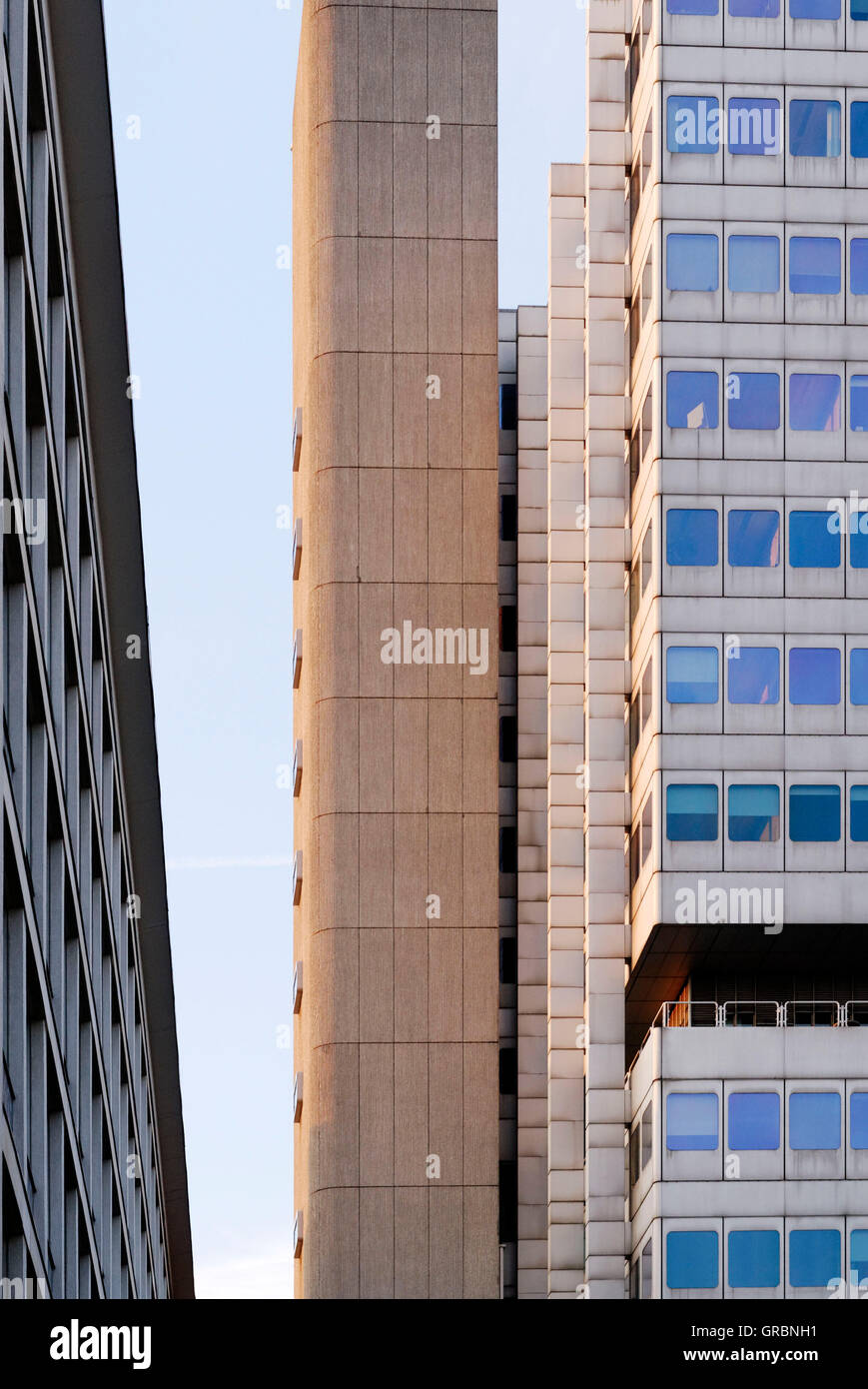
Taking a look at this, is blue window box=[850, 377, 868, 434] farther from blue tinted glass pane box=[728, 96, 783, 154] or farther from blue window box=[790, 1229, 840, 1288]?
blue window box=[790, 1229, 840, 1288]

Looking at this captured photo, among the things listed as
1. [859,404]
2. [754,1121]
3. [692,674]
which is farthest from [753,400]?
[754,1121]

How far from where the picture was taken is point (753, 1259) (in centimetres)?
6134

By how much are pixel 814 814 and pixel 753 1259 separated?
11.9 meters

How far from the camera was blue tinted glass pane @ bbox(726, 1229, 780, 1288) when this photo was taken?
61.0m

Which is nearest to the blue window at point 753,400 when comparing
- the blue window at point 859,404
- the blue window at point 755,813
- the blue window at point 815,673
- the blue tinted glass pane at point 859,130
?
the blue window at point 859,404

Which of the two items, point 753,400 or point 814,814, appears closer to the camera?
point 814,814

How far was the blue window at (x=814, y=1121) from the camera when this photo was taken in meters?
62.4

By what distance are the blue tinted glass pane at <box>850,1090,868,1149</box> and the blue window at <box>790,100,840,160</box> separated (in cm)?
2610

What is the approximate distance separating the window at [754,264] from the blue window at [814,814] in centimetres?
1404

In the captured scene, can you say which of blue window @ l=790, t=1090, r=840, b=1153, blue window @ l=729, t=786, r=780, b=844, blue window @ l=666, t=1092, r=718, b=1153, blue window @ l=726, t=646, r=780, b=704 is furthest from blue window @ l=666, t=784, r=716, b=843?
blue window @ l=790, t=1090, r=840, b=1153

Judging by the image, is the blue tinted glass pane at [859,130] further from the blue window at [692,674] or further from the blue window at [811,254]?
the blue window at [692,674]

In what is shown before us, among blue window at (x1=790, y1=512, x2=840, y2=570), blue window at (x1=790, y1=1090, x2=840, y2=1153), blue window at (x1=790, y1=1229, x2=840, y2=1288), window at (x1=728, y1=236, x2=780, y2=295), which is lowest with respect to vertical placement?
blue window at (x1=790, y1=1229, x2=840, y2=1288)

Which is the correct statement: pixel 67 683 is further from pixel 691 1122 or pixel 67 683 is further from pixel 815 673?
pixel 815 673
